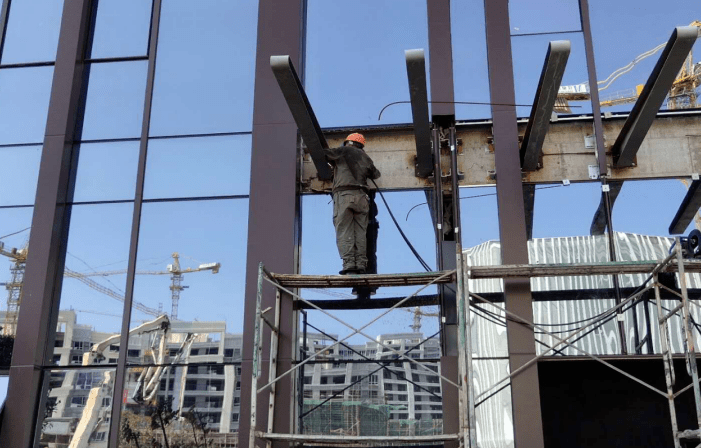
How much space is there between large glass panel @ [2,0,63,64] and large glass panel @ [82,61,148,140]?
0.87 metres

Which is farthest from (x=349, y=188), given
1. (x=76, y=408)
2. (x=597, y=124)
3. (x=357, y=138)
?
(x=76, y=408)

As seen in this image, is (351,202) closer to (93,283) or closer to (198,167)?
(198,167)

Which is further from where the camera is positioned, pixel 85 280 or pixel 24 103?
pixel 24 103

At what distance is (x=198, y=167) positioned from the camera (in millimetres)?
11461

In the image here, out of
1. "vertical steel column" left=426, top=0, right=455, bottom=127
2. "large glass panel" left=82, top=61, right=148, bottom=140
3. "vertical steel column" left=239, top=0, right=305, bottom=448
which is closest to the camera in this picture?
"vertical steel column" left=239, top=0, right=305, bottom=448

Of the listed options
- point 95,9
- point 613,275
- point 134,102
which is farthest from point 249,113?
A: point 613,275

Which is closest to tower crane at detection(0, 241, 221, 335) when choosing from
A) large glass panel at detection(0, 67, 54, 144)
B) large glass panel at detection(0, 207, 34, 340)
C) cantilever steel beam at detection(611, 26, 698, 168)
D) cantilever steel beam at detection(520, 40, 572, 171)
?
large glass panel at detection(0, 207, 34, 340)

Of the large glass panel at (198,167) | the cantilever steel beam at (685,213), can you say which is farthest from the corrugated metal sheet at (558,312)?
the large glass panel at (198,167)

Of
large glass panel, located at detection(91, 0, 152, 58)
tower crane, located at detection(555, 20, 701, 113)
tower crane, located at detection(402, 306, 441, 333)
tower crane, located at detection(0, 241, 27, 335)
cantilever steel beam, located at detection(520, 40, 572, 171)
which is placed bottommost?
tower crane, located at detection(402, 306, 441, 333)

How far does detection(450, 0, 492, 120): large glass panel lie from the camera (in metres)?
11.2

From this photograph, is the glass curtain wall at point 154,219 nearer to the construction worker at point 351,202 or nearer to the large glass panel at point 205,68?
the large glass panel at point 205,68

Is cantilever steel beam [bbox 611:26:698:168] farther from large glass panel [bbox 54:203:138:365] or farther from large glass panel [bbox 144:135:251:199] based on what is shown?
large glass panel [bbox 54:203:138:365]

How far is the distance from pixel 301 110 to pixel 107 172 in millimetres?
3436

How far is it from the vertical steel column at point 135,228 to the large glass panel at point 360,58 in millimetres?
2339
